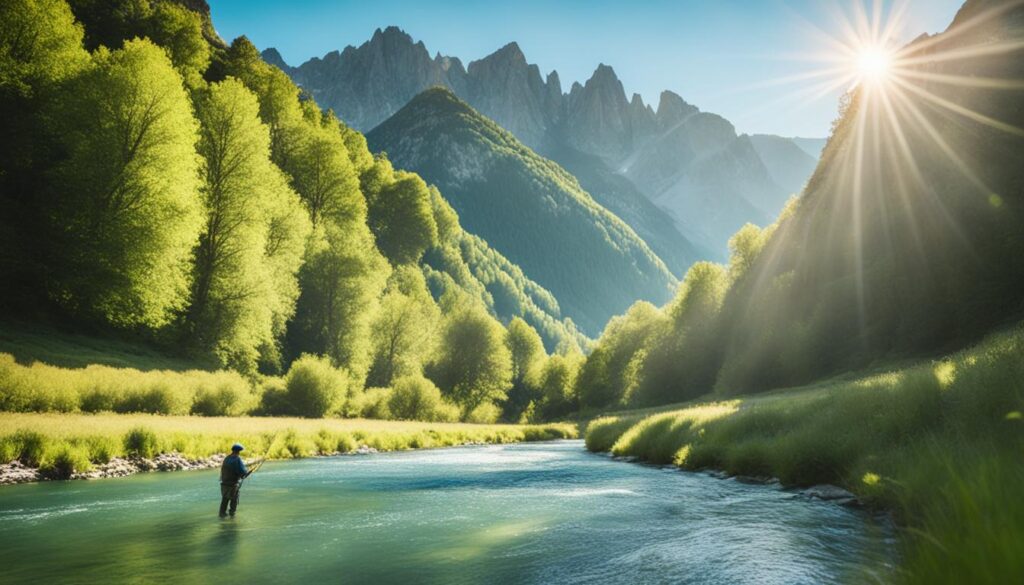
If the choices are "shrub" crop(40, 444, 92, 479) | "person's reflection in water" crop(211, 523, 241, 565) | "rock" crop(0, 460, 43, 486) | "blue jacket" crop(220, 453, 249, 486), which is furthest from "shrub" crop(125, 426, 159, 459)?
"person's reflection in water" crop(211, 523, 241, 565)

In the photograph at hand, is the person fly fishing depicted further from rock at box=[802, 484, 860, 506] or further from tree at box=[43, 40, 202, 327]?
tree at box=[43, 40, 202, 327]

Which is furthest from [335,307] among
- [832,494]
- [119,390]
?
[832,494]

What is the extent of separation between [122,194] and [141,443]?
17413mm

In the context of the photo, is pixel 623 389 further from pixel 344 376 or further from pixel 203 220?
pixel 203 220

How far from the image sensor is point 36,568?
1029 cm

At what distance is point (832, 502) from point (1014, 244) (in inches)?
1105

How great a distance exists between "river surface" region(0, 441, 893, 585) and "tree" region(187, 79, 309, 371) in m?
21.6

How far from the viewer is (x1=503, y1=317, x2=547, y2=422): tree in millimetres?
111250

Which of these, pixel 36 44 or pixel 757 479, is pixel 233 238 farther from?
pixel 757 479

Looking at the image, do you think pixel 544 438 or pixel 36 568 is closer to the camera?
pixel 36 568

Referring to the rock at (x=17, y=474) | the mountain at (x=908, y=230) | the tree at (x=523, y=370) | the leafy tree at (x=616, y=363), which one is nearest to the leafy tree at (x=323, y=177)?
the rock at (x=17, y=474)

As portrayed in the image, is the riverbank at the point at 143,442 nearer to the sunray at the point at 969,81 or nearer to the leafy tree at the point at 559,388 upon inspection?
the sunray at the point at 969,81

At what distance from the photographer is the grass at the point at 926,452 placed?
155 inches

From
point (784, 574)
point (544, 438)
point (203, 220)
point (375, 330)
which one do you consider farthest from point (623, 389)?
point (784, 574)
